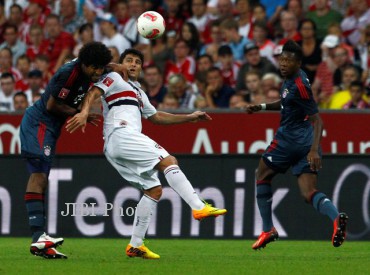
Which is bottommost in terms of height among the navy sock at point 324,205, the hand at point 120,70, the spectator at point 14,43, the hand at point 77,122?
the navy sock at point 324,205

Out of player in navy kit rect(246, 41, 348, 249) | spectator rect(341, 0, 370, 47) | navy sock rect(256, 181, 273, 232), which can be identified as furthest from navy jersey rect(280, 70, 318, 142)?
spectator rect(341, 0, 370, 47)

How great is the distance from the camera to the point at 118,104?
34.2ft

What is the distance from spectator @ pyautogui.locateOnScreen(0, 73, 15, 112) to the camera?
17391 mm

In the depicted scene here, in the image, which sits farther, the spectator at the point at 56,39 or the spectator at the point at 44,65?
the spectator at the point at 56,39

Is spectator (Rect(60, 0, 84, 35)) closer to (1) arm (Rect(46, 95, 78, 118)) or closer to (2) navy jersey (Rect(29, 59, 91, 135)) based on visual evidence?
(2) navy jersey (Rect(29, 59, 91, 135))

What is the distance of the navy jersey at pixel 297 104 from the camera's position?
36.1ft

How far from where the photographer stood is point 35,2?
2009 cm

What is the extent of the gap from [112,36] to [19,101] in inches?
91.6

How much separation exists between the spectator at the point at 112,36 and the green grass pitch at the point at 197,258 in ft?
18.8

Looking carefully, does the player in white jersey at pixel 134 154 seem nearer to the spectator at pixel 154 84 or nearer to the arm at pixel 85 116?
the arm at pixel 85 116

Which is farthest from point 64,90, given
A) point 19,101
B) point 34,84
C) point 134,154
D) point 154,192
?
point 34,84

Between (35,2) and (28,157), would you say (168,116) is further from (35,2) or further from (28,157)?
(35,2)

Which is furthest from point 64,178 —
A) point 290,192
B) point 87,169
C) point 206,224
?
point 290,192

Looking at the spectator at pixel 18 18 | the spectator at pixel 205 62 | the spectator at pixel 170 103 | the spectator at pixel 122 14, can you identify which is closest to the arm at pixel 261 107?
the spectator at pixel 170 103
